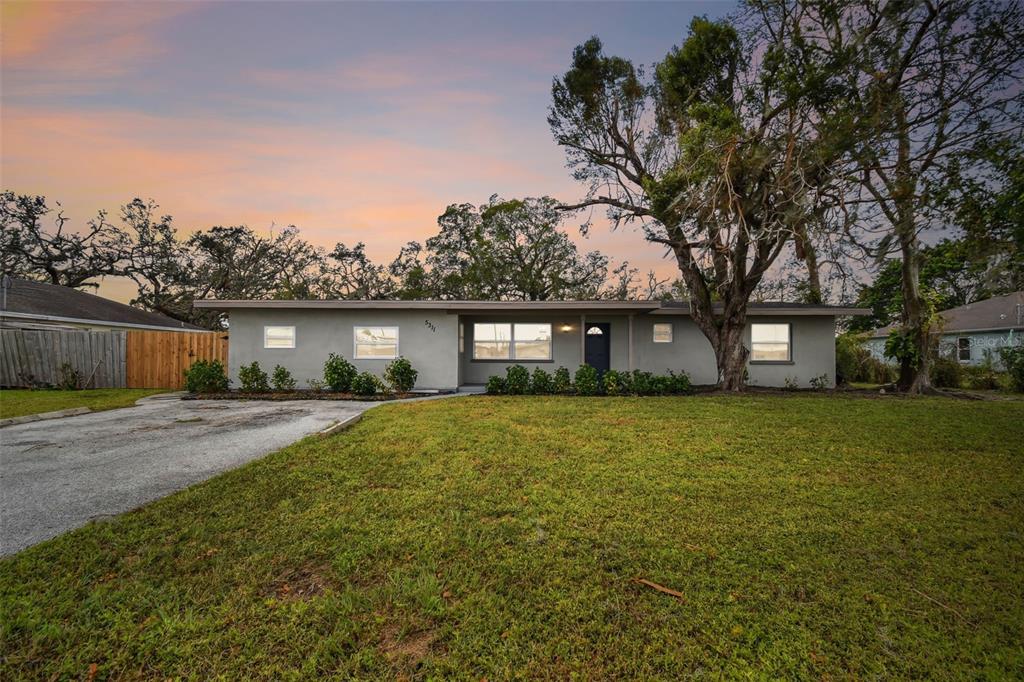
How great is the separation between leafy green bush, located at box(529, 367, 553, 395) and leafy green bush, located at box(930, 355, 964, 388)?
11.8m

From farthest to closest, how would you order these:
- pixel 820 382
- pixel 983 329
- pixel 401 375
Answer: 1. pixel 983 329
2. pixel 820 382
3. pixel 401 375

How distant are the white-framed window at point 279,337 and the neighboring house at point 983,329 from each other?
20.4 meters

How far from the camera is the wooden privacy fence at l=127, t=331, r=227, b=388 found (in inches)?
504

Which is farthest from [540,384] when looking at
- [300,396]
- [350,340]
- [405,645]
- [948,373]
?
[948,373]

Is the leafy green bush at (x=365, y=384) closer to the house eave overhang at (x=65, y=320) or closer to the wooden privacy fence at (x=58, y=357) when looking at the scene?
the wooden privacy fence at (x=58, y=357)

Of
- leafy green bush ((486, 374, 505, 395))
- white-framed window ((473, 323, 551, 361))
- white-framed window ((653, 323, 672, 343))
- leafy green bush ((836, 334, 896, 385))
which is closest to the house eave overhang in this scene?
white-framed window ((473, 323, 551, 361))

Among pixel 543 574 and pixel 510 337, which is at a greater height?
pixel 510 337

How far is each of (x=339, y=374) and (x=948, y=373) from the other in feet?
58.5

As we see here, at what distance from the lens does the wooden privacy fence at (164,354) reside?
12805mm

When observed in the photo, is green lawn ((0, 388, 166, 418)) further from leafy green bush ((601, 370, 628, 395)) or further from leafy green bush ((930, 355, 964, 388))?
leafy green bush ((930, 355, 964, 388))

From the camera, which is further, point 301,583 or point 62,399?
point 62,399

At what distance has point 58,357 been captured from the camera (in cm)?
1215

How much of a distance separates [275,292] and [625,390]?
2390cm

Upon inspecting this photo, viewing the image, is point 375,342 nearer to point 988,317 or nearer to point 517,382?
point 517,382
